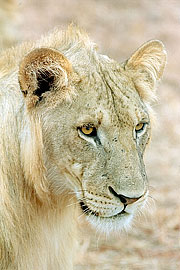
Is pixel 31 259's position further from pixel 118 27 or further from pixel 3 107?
pixel 118 27

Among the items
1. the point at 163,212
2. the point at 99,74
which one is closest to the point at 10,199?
the point at 99,74

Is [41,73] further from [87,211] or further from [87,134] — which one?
[87,211]

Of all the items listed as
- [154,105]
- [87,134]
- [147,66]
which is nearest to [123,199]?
[87,134]

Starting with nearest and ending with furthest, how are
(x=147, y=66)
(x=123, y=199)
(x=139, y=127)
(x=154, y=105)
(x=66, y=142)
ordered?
(x=123, y=199), (x=66, y=142), (x=139, y=127), (x=147, y=66), (x=154, y=105)

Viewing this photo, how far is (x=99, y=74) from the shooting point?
3.79 metres

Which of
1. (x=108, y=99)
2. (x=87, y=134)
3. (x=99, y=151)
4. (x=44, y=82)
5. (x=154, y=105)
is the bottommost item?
(x=99, y=151)

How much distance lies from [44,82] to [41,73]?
0.24 feet

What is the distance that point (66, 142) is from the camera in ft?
11.9

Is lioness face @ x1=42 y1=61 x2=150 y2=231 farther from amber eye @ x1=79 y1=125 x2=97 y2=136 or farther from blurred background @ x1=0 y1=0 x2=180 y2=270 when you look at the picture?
blurred background @ x1=0 y1=0 x2=180 y2=270

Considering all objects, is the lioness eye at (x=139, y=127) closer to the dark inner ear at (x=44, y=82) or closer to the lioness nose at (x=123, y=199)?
the lioness nose at (x=123, y=199)

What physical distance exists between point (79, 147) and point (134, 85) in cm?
63

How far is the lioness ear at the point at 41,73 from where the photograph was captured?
349 centimetres

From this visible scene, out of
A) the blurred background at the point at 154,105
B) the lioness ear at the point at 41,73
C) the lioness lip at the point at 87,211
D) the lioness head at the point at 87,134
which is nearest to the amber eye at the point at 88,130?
the lioness head at the point at 87,134

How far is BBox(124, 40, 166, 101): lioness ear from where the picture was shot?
403 cm
